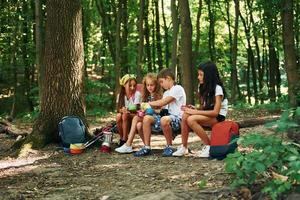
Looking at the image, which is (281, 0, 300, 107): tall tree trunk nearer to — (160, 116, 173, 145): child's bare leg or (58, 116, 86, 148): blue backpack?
(160, 116, 173, 145): child's bare leg

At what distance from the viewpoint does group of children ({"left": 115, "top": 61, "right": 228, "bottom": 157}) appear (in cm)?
664

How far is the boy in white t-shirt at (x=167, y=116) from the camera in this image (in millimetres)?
7027

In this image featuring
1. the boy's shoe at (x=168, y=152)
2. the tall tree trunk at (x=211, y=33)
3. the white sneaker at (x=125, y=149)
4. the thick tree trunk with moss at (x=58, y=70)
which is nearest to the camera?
the boy's shoe at (x=168, y=152)

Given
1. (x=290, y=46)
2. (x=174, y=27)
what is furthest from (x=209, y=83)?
(x=174, y=27)

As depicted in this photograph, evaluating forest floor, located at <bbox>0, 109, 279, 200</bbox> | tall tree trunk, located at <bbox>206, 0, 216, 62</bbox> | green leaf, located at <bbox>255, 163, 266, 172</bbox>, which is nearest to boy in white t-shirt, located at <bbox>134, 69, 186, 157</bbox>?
forest floor, located at <bbox>0, 109, 279, 200</bbox>

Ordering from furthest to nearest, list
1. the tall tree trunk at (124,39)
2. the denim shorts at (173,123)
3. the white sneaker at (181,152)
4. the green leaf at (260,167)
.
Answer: the tall tree trunk at (124,39)
the denim shorts at (173,123)
the white sneaker at (181,152)
the green leaf at (260,167)

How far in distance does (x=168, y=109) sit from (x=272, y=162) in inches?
138

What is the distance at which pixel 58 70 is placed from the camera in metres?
8.05

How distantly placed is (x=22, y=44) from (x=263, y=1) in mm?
10649

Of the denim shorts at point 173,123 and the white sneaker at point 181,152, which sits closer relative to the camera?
the white sneaker at point 181,152

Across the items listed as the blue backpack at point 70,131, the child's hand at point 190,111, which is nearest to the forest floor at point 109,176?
the blue backpack at point 70,131

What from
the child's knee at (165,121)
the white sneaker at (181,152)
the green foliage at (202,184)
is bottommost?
the green foliage at (202,184)

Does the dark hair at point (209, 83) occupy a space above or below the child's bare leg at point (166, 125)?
above

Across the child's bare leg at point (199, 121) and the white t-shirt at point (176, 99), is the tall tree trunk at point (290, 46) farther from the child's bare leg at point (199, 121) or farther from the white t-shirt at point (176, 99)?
the child's bare leg at point (199, 121)
